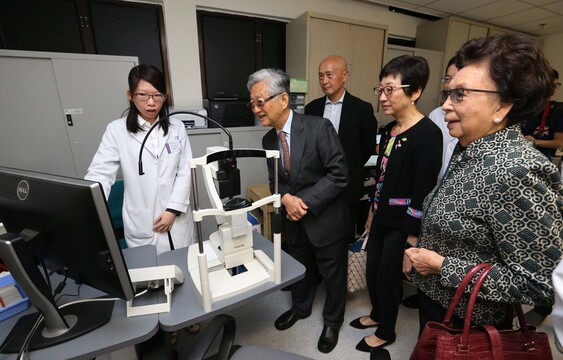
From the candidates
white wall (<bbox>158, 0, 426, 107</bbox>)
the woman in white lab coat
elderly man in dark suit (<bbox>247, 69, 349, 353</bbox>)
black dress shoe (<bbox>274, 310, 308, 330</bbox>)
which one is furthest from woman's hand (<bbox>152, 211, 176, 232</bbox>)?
white wall (<bbox>158, 0, 426, 107</bbox>)

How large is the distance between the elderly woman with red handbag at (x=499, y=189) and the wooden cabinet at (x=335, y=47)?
229 centimetres

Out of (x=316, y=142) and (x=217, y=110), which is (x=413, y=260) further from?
(x=217, y=110)

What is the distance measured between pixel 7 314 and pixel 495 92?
5.40 ft

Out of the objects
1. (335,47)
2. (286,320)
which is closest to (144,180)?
(286,320)

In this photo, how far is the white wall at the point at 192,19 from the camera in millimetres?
2586

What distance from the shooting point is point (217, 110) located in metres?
2.70

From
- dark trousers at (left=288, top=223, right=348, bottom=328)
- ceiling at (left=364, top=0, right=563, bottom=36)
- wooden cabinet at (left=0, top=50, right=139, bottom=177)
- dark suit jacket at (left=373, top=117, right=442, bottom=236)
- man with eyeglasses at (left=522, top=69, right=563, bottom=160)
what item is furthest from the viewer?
ceiling at (left=364, top=0, right=563, bottom=36)

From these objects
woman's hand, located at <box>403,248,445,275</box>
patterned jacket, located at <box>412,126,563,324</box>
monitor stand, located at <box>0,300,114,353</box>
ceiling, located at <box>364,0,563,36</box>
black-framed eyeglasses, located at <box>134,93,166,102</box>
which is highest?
ceiling, located at <box>364,0,563,36</box>

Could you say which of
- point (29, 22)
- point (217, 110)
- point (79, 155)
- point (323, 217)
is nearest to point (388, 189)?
point (323, 217)

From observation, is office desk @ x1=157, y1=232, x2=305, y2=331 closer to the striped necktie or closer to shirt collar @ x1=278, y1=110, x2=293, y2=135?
the striped necktie

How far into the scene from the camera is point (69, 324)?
2.64 feet

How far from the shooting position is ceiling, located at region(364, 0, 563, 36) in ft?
10.7

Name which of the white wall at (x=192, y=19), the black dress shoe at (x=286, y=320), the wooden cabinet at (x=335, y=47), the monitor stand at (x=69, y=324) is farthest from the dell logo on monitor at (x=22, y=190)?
the wooden cabinet at (x=335, y=47)

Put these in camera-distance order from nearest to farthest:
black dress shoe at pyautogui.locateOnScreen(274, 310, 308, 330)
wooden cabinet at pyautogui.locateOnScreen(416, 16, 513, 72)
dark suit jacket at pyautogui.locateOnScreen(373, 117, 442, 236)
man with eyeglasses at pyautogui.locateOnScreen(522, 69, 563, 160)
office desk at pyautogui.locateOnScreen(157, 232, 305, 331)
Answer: office desk at pyautogui.locateOnScreen(157, 232, 305, 331), dark suit jacket at pyautogui.locateOnScreen(373, 117, 442, 236), black dress shoe at pyautogui.locateOnScreen(274, 310, 308, 330), man with eyeglasses at pyautogui.locateOnScreen(522, 69, 563, 160), wooden cabinet at pyautogui.locateOnScreen(416, 16, 513, 72)
